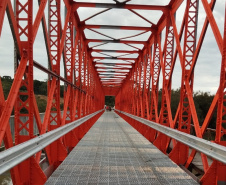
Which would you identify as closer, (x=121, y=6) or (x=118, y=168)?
(x=118, y=168)

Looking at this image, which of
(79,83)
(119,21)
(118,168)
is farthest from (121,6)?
(118,168)

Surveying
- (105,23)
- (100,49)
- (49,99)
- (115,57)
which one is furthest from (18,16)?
(115,57)

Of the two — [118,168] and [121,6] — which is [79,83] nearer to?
[121,6]

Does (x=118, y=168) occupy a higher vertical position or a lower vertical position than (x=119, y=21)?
lower

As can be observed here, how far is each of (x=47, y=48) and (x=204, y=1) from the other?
363 cm

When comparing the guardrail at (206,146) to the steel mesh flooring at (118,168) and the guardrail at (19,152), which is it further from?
the guardrail at (19,152)

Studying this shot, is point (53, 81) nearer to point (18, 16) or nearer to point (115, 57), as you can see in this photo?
point (18, 16)

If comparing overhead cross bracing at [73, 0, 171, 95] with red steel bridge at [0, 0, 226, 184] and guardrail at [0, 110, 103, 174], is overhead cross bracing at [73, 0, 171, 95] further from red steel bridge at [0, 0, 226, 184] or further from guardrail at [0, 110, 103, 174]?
guardrail at [0, 110, 103, 174]

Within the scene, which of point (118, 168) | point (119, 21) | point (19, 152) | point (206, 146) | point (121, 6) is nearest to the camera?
point (19, 152)

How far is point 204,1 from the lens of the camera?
17.7ft

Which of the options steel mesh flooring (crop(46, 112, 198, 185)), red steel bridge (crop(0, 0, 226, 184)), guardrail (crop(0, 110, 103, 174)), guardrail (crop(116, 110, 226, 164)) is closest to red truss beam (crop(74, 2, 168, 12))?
red steel bridge (crop(0, 0, 226, 184))

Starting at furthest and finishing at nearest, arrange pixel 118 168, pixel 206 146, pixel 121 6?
pixel 121 6 < pixel 118 168 < pixel 206 146

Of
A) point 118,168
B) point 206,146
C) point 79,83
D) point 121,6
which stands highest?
point 121,6

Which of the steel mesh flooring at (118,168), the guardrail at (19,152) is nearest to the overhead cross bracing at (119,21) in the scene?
the steel mesh flooring at (118,168)
